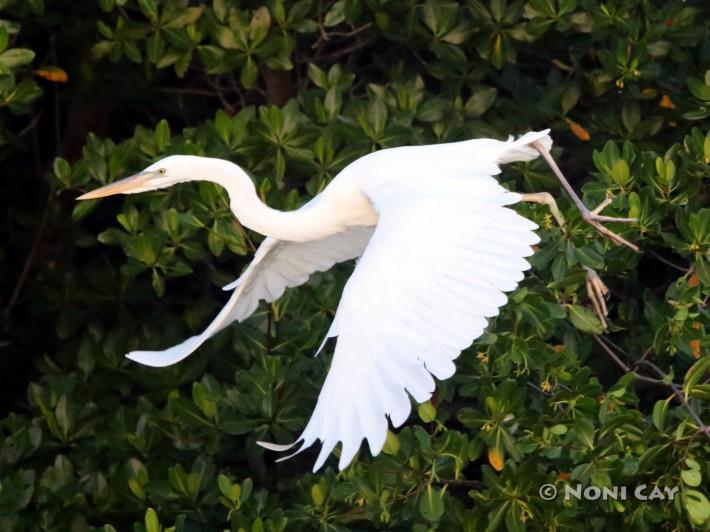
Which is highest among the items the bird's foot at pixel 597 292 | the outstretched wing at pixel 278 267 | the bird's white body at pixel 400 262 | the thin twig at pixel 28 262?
the bird's white body at pixel 400 262

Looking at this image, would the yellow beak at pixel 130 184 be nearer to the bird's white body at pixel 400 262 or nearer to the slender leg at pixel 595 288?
the bird's white body at pixel 400 262

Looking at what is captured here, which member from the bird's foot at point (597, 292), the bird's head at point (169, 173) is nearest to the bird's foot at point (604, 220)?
the bird's foot at point (597, 292)

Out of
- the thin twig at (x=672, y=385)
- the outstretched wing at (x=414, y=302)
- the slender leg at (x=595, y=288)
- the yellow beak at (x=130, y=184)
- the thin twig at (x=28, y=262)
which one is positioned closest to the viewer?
the outstretched wing at (x=414, y=302)

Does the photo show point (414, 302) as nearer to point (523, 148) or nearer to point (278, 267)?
point (523, 148)

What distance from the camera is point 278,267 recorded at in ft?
17.1

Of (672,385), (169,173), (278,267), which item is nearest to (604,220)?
(672,385)

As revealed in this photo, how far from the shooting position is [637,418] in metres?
4.50

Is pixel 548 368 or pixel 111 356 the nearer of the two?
pixel 548 368

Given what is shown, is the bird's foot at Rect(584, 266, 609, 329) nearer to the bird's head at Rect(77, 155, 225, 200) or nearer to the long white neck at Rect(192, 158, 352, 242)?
the long white neck at Rect(192, 158, 352, 242)

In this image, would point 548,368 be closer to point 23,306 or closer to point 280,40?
point 280,40

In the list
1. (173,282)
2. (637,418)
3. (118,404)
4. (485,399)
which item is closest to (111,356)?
(118,404)

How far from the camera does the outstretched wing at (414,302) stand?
13.2ft

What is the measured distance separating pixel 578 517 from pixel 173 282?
6.73 feet

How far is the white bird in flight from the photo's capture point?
→ 13.3ft
